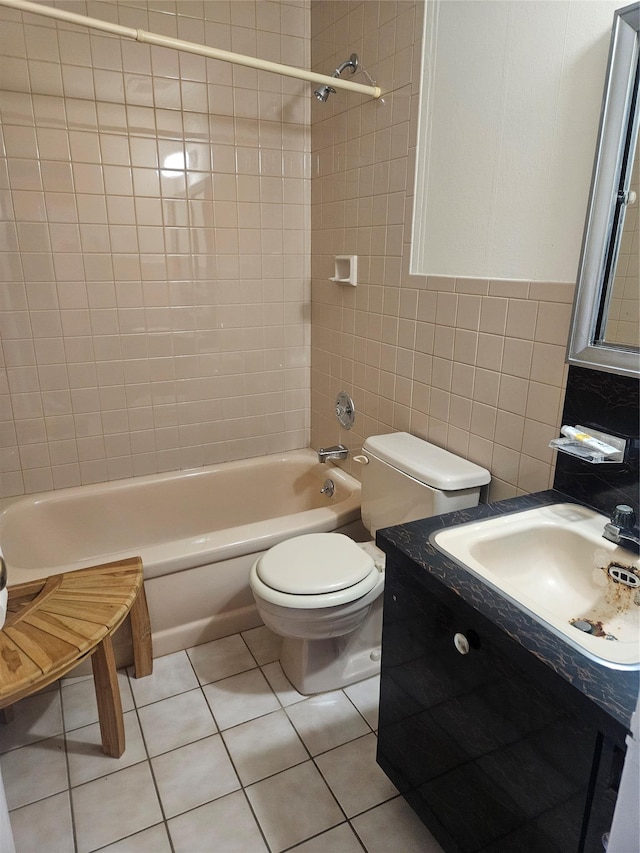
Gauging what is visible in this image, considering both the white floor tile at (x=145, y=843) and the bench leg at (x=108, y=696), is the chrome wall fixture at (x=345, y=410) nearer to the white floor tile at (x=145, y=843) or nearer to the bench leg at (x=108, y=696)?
the bench leg at (x=108, y=696)

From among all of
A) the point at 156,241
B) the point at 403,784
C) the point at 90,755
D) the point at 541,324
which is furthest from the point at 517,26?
the point at 90,755

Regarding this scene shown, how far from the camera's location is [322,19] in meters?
2.21

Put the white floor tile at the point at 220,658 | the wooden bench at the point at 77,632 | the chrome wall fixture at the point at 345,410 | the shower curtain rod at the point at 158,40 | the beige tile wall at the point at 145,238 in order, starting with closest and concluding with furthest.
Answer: the wooden bench at the point at 77,632, the shower curtain rod at the point at 158,40, the white floor tile at the point at 220,658, the beige tile wall at the point at 145,238, the chrome wall fixture at the point at 345,410

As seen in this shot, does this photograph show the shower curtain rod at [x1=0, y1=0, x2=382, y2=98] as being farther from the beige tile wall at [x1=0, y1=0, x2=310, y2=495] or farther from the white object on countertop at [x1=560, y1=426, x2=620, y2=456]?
the white object on countertop at [x1=560, y1=426, x2=620, y2=456]

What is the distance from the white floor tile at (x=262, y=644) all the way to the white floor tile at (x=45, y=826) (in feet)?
2.29

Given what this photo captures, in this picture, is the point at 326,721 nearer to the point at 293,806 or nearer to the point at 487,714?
the point at 293,806

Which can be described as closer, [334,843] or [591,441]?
[591,441]

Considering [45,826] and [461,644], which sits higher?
[461,644]

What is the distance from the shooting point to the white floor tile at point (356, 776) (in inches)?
56.1

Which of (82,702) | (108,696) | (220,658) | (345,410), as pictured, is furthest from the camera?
(345,410)

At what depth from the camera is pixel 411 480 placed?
5.46 feet

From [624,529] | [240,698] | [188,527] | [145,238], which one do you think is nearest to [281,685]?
[240,698]

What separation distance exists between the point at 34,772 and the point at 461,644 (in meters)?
1.28

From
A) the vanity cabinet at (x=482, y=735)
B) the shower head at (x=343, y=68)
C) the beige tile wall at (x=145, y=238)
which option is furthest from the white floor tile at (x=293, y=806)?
the shower head at (x=343, y=68)
